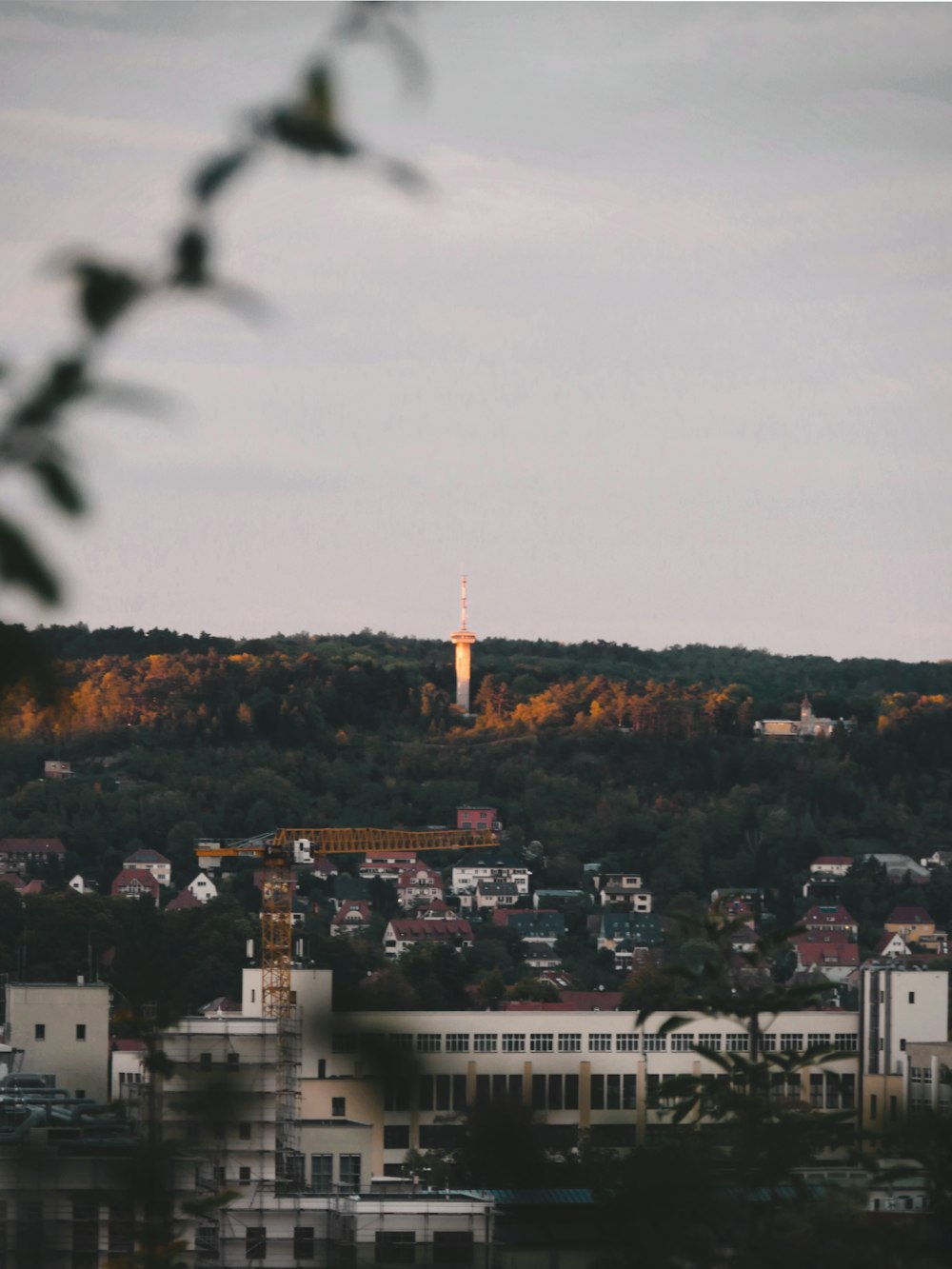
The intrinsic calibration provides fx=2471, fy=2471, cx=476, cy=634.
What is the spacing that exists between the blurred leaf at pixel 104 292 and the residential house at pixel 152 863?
91.5 m

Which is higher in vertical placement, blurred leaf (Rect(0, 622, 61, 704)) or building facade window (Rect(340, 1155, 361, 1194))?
blurred leaf (Rect(0, 622, 61, 704))

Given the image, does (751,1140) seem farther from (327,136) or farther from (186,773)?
(186,773)

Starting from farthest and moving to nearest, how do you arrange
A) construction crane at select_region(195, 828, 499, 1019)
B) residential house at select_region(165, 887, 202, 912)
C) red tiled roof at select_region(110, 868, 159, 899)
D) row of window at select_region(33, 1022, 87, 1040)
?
red tiled roof at select_region(110, 868, 159, 899) → construction crane at select_region(195, 828, 499, 1019) → residential house at select_region(165, 887, 202, 912) → row of window at select_region(33, 1022, 87, 1040)

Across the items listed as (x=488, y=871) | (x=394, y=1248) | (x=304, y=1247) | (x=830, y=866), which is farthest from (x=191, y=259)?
(x=488, y=871)

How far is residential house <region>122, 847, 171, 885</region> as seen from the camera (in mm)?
93438

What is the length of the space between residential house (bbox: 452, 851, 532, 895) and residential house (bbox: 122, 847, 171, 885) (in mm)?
12587

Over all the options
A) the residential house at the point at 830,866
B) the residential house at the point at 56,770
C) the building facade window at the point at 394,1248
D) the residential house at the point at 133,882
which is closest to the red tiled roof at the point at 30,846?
the residential house at the point at 133,882

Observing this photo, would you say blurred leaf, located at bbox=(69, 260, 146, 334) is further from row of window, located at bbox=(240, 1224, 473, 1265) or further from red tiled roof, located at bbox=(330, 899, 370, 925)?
red tiled roof, located at bbox=(330, 899, 370, 925)

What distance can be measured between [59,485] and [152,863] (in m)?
93.7

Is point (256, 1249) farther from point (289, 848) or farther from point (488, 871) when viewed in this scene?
point (488, 871)

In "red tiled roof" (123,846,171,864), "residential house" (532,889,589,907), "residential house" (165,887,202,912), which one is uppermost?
"red tiled roof" (123,846,171,864)

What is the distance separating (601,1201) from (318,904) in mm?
91926

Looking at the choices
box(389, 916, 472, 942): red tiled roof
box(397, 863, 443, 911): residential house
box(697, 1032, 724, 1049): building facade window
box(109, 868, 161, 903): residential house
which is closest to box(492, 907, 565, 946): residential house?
box(389, 916, 472, 942): red tiled roof

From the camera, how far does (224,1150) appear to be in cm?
320
